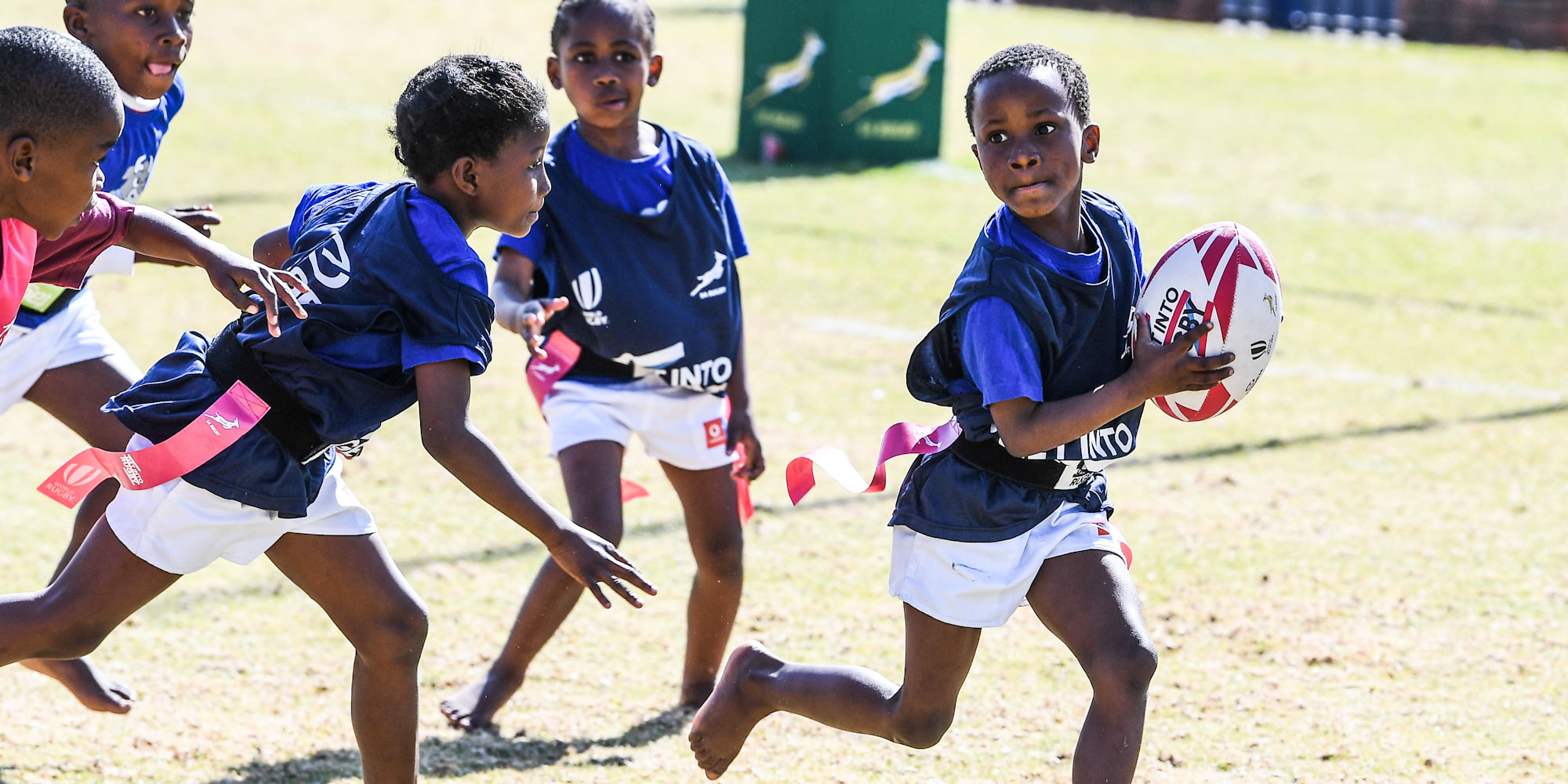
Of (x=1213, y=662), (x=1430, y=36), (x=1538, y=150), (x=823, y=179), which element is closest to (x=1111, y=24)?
(x=1430, y=36)

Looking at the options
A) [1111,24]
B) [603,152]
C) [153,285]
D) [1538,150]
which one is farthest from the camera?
[1111,24]

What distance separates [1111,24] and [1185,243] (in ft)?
72.3

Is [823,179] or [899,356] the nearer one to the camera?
[899,356]

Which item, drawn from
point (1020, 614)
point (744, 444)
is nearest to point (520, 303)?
point (744, 444)

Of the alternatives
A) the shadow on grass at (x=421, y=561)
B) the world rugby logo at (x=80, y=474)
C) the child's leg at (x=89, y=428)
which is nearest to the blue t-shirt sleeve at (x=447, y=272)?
the world rugby logo at (x=80, y=474)

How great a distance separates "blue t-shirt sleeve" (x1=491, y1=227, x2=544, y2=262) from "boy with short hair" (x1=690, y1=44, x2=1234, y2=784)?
1233 millimetres

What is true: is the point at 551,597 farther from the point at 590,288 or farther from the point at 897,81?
the point at 897,81

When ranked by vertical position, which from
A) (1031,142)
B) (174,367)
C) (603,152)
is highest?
(1031,142)

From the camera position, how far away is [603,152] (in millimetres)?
4492

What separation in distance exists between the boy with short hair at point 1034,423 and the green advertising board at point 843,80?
367 inches

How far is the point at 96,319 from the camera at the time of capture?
4480 mm

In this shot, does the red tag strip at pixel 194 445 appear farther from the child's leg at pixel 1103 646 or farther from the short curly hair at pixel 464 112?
the child's leg at pixel 1103 646

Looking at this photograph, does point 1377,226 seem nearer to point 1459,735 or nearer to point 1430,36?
point 1459,735

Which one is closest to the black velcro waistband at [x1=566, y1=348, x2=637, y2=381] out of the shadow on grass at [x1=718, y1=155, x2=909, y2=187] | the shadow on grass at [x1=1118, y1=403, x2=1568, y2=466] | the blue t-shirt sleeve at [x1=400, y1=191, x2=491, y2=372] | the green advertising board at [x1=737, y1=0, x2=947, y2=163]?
the blue t-shirt sleeve at [x1=400, y1=191, x2=491, y2=372]
